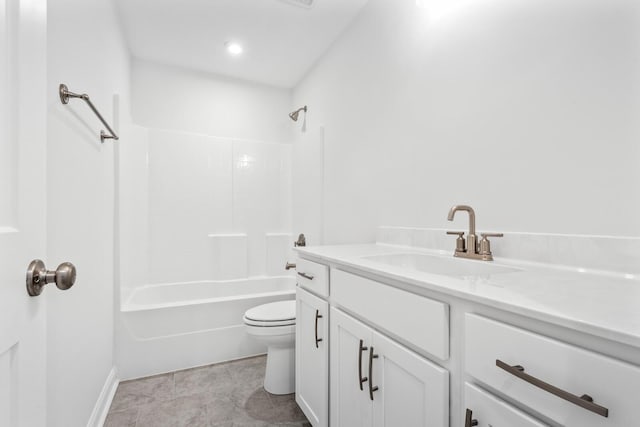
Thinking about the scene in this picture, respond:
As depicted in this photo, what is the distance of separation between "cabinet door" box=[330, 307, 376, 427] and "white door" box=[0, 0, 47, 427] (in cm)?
82

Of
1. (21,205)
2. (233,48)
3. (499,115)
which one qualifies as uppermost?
(233,48)

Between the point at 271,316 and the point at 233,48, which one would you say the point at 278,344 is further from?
the point at 233,48

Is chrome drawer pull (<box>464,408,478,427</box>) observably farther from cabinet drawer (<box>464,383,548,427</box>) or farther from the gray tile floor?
the gray tile floor

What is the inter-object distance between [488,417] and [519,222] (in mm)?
731

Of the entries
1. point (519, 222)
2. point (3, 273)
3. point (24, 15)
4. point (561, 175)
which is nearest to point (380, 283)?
point (519, 222)

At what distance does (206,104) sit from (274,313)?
2.07m

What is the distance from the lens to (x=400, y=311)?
0.86m

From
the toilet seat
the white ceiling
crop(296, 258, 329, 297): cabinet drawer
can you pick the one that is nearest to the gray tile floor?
the toilet seat

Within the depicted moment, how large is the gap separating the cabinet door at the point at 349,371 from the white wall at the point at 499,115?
2.16ft

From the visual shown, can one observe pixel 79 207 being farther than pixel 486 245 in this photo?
Yes

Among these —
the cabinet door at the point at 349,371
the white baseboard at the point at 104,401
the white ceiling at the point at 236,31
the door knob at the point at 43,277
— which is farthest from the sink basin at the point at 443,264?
the white ceiling at the point at 236,31

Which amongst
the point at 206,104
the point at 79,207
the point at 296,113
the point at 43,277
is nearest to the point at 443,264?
the point at 43,277

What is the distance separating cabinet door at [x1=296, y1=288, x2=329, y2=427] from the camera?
1.28m

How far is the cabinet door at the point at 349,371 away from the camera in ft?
3.34
